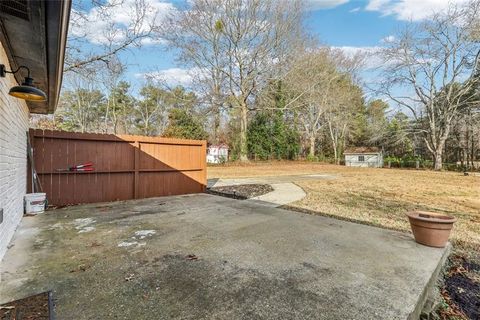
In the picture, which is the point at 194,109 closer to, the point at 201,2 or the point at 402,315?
the point at 201,2

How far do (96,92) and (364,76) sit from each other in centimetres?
2852

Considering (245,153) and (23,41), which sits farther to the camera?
(245,153)

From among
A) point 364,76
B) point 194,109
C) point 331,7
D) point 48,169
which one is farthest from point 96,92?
point 364,76

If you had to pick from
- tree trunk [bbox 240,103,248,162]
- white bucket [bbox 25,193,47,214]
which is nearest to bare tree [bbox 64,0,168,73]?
white bucket [bbox 25,193,47,214]

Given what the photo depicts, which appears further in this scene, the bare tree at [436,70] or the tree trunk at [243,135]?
the tree trunk at [243,135]

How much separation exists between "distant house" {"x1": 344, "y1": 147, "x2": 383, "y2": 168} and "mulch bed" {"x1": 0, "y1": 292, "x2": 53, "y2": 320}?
30.8 metres

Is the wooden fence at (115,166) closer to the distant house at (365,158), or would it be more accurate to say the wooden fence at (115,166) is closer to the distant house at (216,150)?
the distant house at (216,150)

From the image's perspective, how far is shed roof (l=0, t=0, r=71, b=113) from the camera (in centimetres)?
179

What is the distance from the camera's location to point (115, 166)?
6.07 metres

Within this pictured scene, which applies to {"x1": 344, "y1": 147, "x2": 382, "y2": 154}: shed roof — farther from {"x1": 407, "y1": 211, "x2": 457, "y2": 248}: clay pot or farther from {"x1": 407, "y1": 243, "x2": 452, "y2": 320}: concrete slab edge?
{"x1": 407, "y1": 243, "x2": 452, "y2": 320}: concrete slab edge

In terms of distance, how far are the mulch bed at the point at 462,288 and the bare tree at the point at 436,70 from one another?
22.7 meters

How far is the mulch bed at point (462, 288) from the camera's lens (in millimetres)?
2289

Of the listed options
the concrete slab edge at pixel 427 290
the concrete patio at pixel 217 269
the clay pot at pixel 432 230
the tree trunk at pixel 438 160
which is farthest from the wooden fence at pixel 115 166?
the tree trunk at pixel 438 160

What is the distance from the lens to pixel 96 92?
1082 inches
